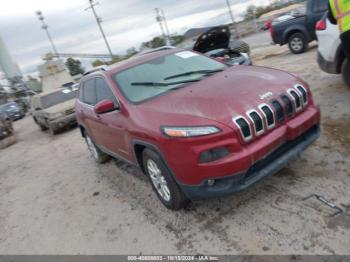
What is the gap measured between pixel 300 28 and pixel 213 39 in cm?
335

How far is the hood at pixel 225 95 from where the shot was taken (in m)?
3.28

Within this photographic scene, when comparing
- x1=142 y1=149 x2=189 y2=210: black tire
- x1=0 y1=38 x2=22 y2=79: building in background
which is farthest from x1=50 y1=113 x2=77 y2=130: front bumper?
x1=0 y1=38 x2=22 y2=79: building in background

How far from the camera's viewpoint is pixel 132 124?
153 inches

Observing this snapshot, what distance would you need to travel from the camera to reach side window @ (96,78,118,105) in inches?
172

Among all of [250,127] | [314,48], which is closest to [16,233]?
[250,127]

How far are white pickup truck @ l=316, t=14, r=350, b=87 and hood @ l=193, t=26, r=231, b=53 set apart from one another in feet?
13.8

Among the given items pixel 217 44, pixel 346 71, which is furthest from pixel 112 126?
pixel 217 44

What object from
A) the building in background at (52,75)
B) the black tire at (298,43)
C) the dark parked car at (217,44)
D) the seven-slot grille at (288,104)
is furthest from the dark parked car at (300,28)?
the building in background at (52,75)

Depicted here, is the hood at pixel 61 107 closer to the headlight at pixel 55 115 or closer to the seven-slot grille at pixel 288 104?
the headlight at pixel 55 115

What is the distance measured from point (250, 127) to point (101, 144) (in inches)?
123

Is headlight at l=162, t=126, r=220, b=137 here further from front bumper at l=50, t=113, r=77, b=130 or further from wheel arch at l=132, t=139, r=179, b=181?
front bumper at l=50, t=113, r=77, b=130

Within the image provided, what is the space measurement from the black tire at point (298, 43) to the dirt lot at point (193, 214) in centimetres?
526

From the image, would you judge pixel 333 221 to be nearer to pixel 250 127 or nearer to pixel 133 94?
pixel 250 127

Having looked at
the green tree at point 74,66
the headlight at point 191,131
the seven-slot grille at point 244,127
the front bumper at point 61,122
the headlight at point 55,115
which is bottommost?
the green tree at point 74,66
